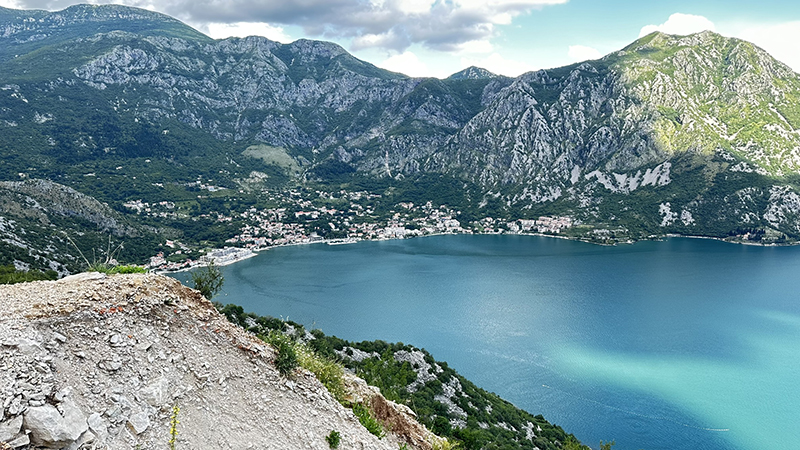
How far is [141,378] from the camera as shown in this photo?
283 inches

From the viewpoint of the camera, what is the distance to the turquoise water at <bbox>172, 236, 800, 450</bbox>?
4159 centimetres

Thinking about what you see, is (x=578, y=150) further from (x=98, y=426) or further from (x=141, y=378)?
(x=98, y=426)

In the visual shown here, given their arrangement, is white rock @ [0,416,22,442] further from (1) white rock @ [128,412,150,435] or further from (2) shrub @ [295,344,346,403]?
(2) shrub @ [295,344,346,403]

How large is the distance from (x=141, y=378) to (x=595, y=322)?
66.2 meters

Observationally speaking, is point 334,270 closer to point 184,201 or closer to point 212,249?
point 212,249

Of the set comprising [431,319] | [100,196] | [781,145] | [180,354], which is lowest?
[431,319]

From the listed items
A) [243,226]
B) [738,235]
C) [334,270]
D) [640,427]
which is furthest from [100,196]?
[738,235]

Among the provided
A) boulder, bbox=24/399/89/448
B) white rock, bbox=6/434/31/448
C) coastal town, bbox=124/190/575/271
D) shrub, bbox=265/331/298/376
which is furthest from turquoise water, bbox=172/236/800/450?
white rock, bbox=6/434/31/448

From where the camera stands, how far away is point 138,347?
7473mm

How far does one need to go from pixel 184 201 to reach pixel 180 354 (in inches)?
5886

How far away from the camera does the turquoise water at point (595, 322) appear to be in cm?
4159

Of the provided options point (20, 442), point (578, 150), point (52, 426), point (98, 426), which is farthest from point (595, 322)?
point (578, 150)

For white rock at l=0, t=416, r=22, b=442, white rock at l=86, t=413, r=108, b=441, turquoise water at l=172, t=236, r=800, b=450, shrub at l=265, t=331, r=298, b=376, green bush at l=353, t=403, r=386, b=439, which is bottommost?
turquoise water at l=172, t=236, r=800, b=450

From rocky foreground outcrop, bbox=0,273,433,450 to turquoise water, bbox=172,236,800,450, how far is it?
15.8m
